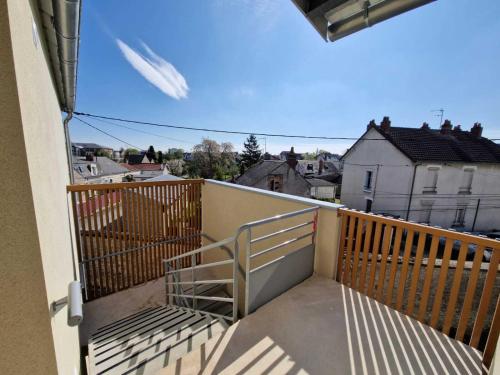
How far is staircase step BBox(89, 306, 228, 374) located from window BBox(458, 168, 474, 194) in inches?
670

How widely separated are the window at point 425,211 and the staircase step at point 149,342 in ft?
47.9

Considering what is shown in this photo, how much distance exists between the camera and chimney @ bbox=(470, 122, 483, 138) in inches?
555

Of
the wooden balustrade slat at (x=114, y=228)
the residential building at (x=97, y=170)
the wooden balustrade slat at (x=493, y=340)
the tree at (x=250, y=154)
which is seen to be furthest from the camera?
the tree at (x=250, y=154)

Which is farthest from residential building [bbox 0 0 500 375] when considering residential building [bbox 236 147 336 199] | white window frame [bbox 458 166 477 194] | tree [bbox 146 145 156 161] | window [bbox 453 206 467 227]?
tree [bbox 146 145 156 161]

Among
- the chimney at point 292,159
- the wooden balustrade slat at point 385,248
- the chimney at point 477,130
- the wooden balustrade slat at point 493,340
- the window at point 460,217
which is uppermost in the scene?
the chimney at point 477,130

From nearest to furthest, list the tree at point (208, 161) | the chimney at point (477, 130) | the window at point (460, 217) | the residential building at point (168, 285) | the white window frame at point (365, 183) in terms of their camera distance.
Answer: the residential building at point (168, 285) → the window at point (460, 217) → the chimney at point (477, 130) → the white window frame at point (365, 183) → the tree at point (208, 161)

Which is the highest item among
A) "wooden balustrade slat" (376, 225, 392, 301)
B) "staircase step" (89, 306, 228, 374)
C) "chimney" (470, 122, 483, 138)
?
"chimney" (470, 122, 483, 138)

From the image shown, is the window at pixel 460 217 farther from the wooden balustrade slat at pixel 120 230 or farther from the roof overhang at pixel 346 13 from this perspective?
Answer: the wooden balustrade slat at pixel 120 230

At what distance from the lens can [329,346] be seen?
6.11 feet

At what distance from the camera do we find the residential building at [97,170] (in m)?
21.2

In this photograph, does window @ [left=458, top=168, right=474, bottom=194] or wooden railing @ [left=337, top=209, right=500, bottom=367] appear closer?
wooden railing @ [left=337, top=209, right=500, bottom=367]

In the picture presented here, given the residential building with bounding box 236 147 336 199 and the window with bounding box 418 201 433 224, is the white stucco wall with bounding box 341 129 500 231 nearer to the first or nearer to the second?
the window with bounding box 418 201 433 224

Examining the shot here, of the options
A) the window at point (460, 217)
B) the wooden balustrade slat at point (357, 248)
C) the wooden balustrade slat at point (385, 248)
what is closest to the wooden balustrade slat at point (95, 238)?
the wooden balustrade slat at point (357, 248)

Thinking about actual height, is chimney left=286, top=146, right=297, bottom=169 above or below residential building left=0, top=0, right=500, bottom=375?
above
